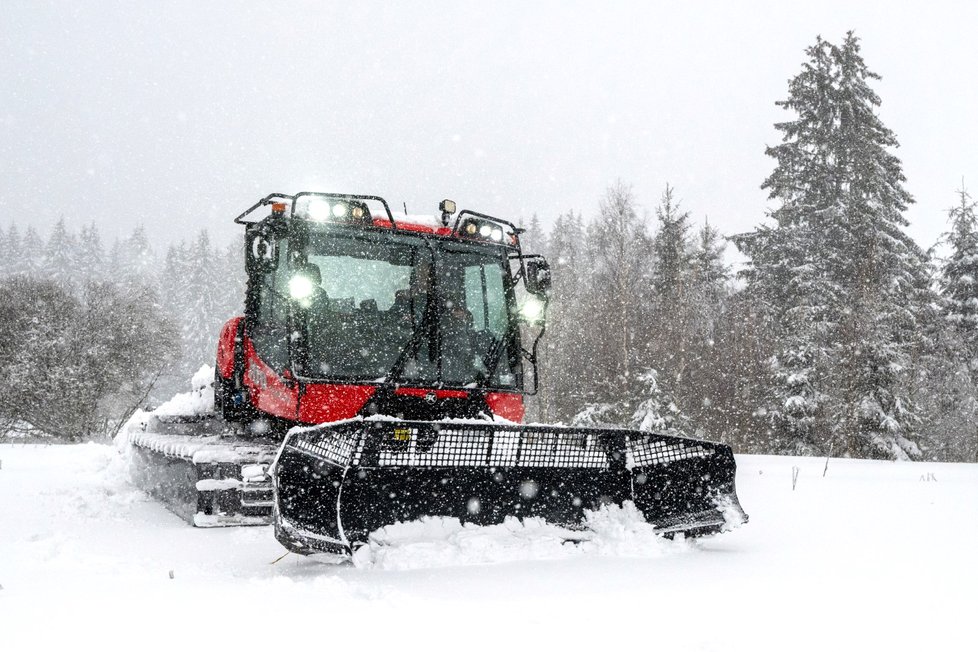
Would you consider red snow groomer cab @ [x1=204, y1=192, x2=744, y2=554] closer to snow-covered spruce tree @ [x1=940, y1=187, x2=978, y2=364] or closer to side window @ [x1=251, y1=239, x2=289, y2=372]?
side window @ [x1=251, y1=239, x2=289, y2=372]

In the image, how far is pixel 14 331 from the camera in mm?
24500

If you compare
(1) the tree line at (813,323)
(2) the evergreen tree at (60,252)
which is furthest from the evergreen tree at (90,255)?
(1) the tree line at (813,323)

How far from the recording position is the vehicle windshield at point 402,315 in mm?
5996

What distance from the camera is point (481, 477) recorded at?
16.6ft

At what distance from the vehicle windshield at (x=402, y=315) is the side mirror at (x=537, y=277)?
0.34 meters

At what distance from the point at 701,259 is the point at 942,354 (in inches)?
402

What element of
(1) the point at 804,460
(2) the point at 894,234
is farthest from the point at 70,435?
(2) the point at 894,234

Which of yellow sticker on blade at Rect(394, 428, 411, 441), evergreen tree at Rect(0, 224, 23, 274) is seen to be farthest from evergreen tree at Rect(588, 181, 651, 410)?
evergreen tree at Rect(0, 224, 23, 274)

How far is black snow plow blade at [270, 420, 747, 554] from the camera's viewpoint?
176 inches

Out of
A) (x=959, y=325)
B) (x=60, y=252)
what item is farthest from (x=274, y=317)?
(x=60, y=252)

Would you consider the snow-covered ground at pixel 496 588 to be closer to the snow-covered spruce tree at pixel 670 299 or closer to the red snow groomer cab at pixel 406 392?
the red snow groomer cab at pixel 406 392

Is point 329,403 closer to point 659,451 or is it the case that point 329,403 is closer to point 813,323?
point 659,451

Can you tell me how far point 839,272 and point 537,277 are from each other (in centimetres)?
2009

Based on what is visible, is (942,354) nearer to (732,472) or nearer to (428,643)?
(732,472)
